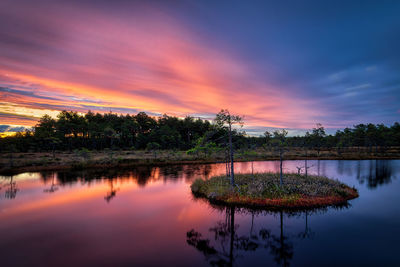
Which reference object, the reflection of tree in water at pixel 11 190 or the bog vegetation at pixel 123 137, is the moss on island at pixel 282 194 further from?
the bog vegetation at pixel 123 137

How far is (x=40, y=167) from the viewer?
127ft

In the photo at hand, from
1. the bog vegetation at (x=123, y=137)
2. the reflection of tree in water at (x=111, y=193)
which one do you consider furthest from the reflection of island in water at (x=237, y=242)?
the bog vegetation at (x=123, y=137)

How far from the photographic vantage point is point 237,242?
38.2 feet

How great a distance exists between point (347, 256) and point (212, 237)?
7948 millimetres

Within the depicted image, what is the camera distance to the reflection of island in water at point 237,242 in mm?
10094

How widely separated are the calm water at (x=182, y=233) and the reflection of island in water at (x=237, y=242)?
0.20 ft

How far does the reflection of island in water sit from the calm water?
0.06 m

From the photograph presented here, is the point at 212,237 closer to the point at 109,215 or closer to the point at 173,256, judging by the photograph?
the point at 173,256

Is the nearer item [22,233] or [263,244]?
[263,244]

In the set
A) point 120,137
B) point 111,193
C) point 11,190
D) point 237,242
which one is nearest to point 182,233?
point 237,242

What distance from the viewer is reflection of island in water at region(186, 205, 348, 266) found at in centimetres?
1009

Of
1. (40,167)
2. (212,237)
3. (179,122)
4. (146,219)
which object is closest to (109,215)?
(146,219)

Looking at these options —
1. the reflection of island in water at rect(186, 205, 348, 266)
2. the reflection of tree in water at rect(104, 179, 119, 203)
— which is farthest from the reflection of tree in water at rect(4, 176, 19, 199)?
the reflection of island in water at rect(186, 205, 348, 266)

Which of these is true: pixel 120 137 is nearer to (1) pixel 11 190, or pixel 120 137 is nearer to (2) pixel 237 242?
(1) pixel 11 190
